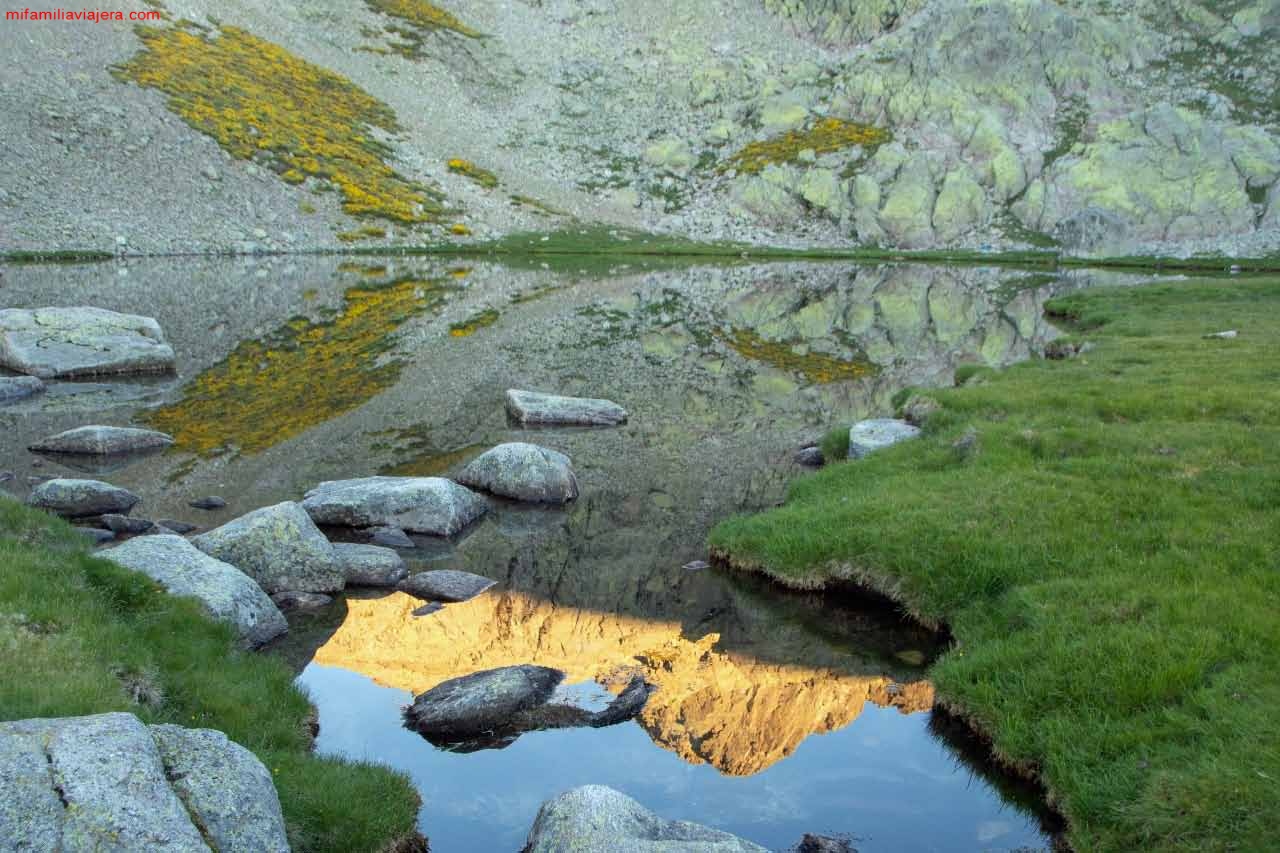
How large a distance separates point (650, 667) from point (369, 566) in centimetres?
634

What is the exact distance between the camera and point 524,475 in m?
22.3

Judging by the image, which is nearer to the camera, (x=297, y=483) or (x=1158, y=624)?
(x=1158, y=624)

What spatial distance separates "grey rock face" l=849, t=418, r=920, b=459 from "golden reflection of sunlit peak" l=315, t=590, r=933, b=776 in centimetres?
980

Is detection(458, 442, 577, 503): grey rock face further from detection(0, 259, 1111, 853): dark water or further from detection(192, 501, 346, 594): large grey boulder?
detection(192, 501, 346, 594): large grey boulder

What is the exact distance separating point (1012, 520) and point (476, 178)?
122000mm

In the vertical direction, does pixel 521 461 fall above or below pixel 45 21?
below

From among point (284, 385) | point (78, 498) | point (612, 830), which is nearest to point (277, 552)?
point (78, 498)

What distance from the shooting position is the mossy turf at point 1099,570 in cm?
937

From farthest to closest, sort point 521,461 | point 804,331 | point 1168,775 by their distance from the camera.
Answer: point 804,331 < point 521,461 < point 1168,775

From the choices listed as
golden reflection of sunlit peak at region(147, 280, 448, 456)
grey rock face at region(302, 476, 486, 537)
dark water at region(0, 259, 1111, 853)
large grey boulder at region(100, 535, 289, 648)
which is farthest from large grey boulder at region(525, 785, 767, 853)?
golden reflection of sunlit peak at region(147, 280, 448, 456)

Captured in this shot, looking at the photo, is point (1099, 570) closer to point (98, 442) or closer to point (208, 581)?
point (208, 581)

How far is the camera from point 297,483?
22875 mm

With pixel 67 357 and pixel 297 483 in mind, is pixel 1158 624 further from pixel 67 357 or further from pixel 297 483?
pixel 67 357

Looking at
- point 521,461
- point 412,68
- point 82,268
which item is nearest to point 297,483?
point 521,461
